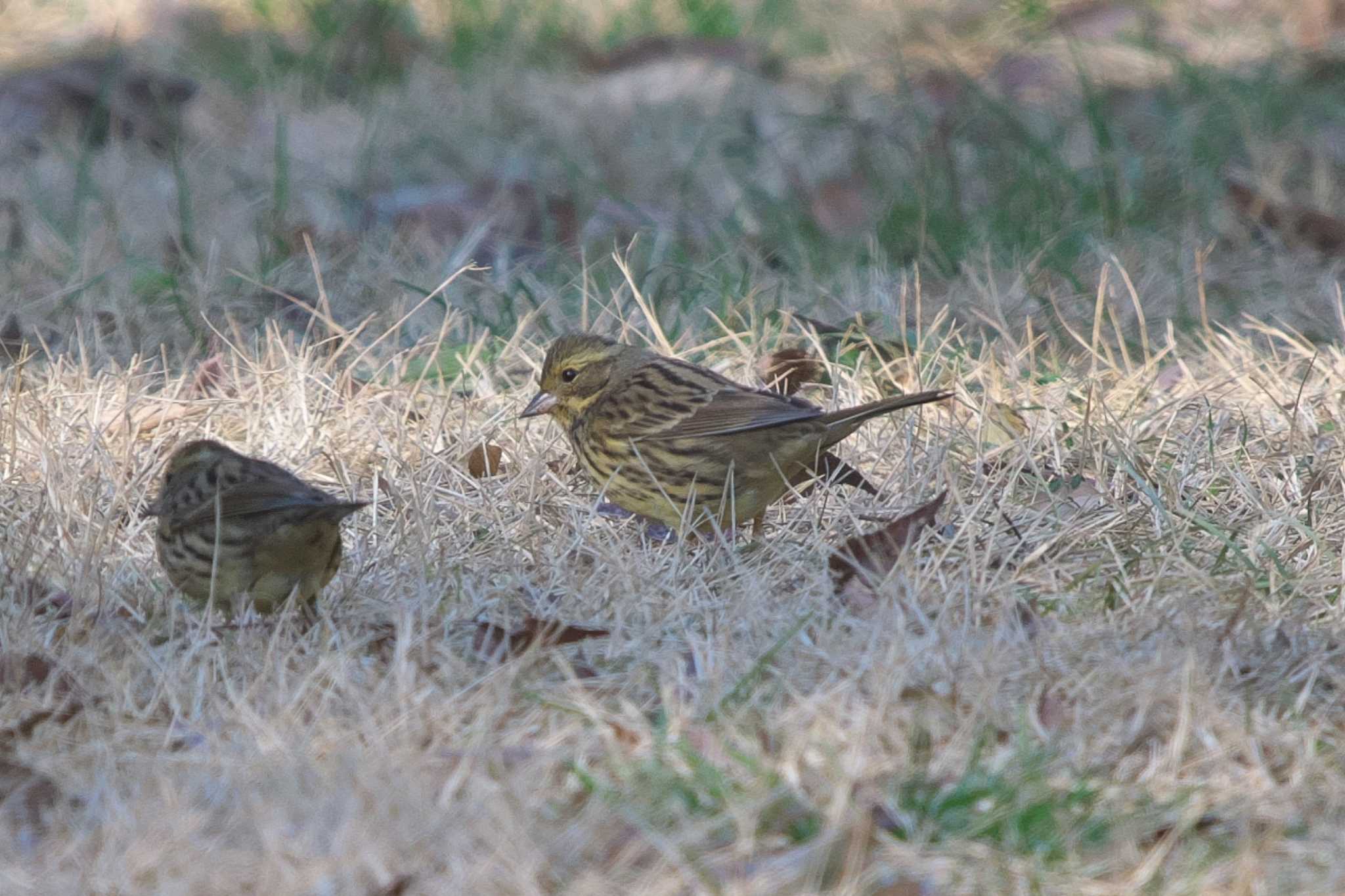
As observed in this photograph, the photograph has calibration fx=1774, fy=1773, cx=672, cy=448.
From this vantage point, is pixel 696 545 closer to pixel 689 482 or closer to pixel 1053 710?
pixel 689 482

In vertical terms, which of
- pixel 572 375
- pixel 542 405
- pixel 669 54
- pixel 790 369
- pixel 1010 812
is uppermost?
pixel 1010 812

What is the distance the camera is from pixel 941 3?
10.6 m

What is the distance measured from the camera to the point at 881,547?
13.5ft

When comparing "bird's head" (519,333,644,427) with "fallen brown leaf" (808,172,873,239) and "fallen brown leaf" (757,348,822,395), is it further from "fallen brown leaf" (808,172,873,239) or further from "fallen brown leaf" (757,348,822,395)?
"fallen brown leaf" (808,172,873,239)

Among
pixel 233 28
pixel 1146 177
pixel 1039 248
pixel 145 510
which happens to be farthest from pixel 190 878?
pixel 233 28

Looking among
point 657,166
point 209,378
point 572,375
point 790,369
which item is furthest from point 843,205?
point 209,378

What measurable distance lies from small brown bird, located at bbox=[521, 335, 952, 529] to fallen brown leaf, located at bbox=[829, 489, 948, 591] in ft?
0.97

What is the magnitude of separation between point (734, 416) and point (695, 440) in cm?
12

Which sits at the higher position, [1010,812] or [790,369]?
[1010,812]

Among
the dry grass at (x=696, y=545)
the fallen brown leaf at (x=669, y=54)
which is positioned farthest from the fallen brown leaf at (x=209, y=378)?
the fallen brown leaf at (x=669, y=54)

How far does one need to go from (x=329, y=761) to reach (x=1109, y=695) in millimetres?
1425

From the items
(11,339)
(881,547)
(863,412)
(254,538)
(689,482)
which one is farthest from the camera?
(11,339)

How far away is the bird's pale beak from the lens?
4930 mm

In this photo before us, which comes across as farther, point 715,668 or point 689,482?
point 689,482
